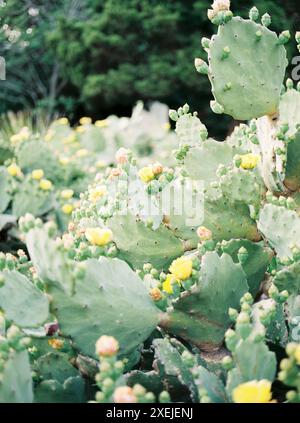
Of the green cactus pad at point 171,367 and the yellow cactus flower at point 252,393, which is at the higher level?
the green cactus pad at point 171,367

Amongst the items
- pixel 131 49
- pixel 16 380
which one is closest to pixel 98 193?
pixel 16 380

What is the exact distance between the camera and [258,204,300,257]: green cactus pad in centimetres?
155

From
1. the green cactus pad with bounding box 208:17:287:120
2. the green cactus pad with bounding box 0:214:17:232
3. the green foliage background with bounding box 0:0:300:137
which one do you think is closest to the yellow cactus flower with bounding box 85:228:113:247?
the green cactus pad with bounding box 208:17:287:120

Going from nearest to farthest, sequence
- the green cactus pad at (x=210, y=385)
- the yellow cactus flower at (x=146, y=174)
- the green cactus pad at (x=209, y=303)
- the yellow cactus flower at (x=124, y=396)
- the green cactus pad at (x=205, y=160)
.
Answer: the yellow cactus flower at (x=124, y=396) → the green cactus pad at (x=210, y=385) → the green cactus pad at (x=209, y=303) → the yellow cactus flower at (x=146, y=174) → the green cactus pad at (x=205, y=160)

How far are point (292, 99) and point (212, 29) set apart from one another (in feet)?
24.7

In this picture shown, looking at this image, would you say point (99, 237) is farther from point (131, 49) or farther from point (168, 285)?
point (131, 49)

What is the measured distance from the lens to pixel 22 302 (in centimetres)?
135

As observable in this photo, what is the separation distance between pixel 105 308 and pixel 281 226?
20.2 inches

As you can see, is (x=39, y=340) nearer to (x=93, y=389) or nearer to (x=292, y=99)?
(x=93, y=389)

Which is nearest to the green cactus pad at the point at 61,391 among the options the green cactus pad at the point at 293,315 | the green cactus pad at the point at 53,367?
the green cactus pad at the point at 53,367

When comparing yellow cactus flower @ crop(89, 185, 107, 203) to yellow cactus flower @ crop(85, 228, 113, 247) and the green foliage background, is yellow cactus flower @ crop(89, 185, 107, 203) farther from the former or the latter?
the green foliage background

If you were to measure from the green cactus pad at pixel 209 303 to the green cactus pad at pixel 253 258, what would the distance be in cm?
15

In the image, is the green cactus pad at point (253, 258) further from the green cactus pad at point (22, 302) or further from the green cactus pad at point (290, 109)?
the green cactus pad at point (22, 302)

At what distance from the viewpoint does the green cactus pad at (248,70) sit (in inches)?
71.6
